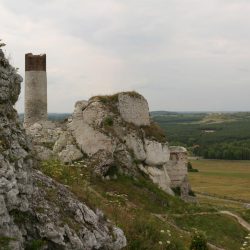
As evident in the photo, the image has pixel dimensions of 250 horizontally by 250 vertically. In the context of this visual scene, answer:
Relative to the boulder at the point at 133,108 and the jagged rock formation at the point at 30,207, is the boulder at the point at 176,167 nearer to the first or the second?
the boulder at the point at 133,108

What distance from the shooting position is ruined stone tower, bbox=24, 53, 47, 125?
29.0 meters

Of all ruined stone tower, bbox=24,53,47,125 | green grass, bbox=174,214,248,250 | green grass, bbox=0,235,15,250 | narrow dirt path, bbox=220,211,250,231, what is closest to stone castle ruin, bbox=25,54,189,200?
ruined stone tower, bbox=24,53,47,125

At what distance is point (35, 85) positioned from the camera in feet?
95.3

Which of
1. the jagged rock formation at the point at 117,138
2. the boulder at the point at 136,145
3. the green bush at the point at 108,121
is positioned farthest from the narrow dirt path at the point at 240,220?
the green bush at the point at 108,121

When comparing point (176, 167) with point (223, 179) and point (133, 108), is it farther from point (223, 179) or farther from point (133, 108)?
point (223, 179)

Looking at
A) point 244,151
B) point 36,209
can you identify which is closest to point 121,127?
point 36,209

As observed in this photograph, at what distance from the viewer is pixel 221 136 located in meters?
149

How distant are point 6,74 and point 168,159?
20.5 m

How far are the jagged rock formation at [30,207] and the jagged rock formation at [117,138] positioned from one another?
14294 millimetres

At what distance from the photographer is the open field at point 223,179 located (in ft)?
192

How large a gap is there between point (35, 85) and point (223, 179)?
51.4 meters

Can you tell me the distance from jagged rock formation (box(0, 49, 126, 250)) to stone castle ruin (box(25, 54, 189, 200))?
14162 millimetres

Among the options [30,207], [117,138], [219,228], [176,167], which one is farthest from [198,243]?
[176,167]

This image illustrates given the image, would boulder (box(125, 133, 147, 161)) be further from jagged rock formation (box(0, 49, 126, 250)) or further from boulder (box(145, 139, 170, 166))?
jagged rock formation (box(0, 49, 126, 250))
